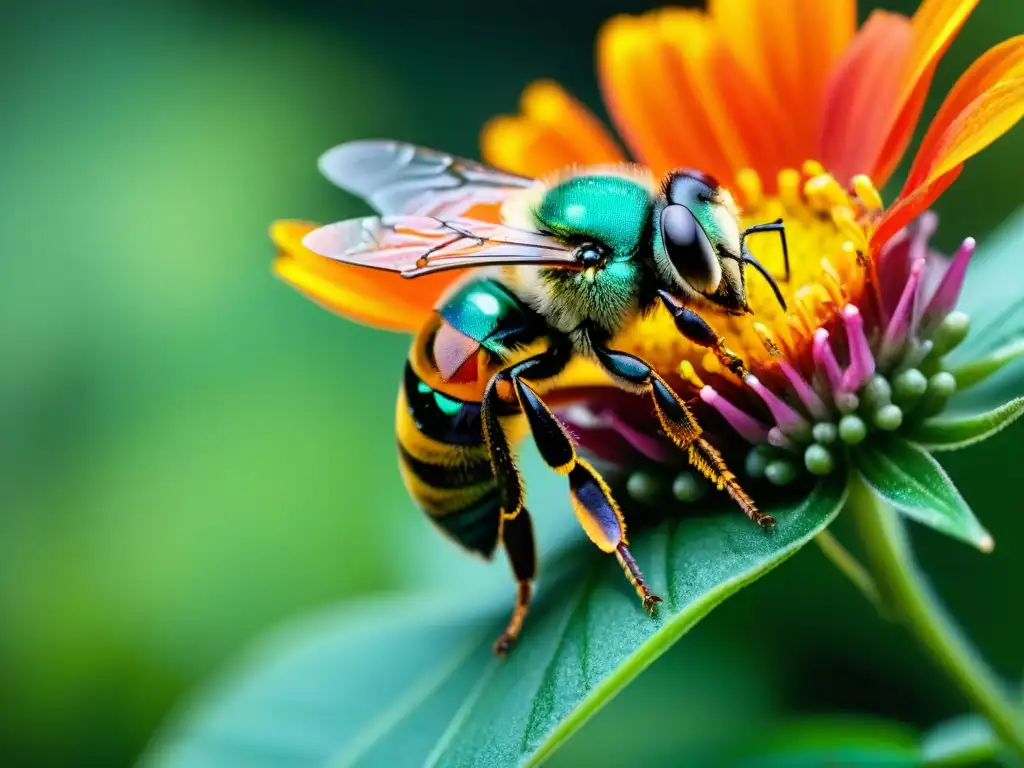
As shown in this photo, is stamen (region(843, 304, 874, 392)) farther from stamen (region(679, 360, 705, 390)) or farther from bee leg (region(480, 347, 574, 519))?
bee leg (region(480, 347, 574, 519))

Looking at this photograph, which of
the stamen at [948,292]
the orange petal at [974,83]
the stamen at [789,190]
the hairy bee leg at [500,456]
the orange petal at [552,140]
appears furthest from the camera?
the orange petal at [552,140]

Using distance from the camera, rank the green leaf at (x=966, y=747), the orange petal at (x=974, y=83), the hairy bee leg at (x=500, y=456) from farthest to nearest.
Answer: the green leaf at (x=966, y=747) < the hairy bee leg at (x=500, y=456) < the orange petal at (x=974, y=83)

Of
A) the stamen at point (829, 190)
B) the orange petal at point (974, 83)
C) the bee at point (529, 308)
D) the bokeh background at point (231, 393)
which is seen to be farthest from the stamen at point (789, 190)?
the bokeh background at point (231, 393)

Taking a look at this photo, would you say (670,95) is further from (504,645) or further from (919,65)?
(504,645)

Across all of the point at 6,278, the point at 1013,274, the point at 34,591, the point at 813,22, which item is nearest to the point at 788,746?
the point at 1013,274

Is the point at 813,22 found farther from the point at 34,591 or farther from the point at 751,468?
the point at 34,591

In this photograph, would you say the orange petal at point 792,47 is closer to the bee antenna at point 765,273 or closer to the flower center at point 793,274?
the flower center at point 793,274

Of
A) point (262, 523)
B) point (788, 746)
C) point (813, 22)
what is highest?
point (813, 22)
